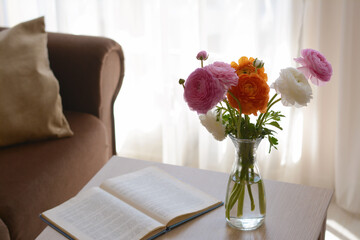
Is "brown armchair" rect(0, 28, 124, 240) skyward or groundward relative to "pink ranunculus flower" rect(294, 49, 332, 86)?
groundward

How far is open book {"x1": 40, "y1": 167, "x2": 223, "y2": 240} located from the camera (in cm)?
112

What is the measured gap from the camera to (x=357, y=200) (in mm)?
2045

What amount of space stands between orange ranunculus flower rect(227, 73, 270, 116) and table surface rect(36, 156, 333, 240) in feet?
1.07

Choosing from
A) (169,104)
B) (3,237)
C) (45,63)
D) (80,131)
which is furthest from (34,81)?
(169,104)

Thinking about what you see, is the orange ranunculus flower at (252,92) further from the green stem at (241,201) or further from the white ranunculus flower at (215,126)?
the green stem at (241,201)

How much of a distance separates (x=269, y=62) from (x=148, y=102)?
699 millimetres

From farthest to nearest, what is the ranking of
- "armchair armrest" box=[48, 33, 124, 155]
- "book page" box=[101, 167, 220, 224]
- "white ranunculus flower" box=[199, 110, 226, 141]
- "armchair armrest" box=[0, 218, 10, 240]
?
1. "armchair armrest" box=[48, 33, 124, 155]
2. "armchair armrest" box=[0, 218, 10, 240]
3. "book page" box=[101, 167, 220, 224]
4. "white ranunculus flower" box=[199, 110, 226, 141]

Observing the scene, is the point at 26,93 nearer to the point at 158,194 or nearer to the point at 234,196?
the point at 158,194

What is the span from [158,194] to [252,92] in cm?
44

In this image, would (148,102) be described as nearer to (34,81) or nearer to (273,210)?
(34,81)

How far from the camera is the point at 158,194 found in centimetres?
127

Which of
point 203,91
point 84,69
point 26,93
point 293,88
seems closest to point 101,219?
point 203,91

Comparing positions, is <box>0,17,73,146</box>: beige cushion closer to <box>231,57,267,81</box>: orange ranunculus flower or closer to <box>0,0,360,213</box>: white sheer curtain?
<box>0,0,360,213</box>: white sheer curtain

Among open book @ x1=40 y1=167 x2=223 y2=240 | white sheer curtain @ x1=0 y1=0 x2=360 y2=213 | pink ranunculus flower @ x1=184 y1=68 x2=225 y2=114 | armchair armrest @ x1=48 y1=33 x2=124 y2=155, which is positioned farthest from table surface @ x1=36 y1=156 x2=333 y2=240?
white sheer curtain @ x1=0 y1=0 x2=360 y2=213
